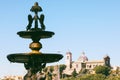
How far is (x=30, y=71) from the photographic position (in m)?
14.3

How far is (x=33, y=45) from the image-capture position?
14.6 meters

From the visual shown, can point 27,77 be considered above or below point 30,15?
below

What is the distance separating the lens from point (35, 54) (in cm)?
1445

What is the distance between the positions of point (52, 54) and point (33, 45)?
62 centimetres

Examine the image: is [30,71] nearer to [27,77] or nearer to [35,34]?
[27,77]

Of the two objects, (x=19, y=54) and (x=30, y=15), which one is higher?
(x=30, y=15)

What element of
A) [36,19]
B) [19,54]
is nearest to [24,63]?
[19,54]

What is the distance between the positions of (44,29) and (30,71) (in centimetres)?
135

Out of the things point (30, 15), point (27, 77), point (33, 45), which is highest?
point (30, 15)

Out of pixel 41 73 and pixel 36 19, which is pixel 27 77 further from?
pixel 36 19

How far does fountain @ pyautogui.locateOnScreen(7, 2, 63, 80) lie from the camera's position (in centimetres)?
1444

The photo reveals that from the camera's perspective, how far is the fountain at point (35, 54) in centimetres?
1444

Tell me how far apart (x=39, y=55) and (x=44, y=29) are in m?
0.83

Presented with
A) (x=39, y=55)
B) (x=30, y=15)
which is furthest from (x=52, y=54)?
(x=30, y=15)
